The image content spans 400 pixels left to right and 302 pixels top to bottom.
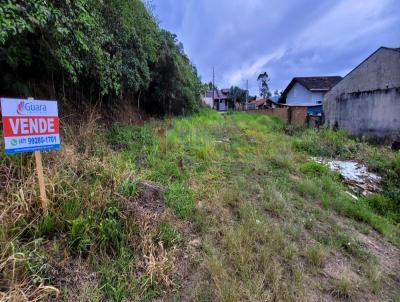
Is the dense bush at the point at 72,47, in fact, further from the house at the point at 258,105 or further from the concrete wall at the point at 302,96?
the house at the point at 258,105

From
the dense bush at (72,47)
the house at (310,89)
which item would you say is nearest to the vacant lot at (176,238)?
the dense bush at (72,47)

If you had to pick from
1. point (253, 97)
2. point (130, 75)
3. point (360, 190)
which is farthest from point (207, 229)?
point (253, 97)

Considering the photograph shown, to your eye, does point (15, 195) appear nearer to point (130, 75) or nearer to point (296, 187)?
point (296, 187)

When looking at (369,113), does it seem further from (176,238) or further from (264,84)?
(264,84)

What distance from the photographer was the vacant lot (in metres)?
1.79

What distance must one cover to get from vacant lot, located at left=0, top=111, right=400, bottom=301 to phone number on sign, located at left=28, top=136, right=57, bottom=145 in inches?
15.9

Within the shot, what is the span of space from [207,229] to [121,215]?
3.12 ft

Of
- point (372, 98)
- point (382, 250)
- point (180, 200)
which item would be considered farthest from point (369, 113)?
point (180, 200)

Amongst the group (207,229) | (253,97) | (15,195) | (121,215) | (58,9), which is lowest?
(207,229)

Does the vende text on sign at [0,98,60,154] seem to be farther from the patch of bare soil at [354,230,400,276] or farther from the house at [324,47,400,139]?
the house at [324,47,400,139]

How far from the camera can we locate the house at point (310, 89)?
72.1 feet

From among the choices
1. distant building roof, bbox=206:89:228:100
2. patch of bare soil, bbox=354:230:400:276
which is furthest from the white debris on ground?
distant building roof, bbox=206:89:228:100

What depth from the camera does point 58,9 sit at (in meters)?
2.88

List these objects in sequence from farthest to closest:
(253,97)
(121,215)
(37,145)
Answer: (253,97) → (121,215) → (37,145)
